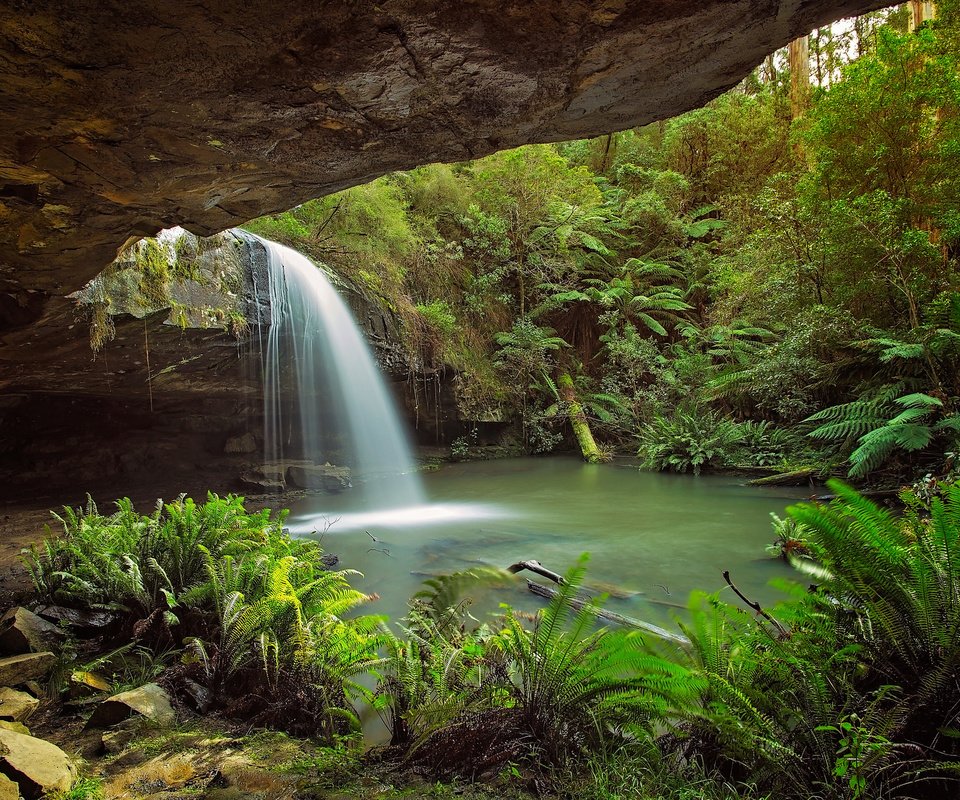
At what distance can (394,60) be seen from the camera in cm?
238

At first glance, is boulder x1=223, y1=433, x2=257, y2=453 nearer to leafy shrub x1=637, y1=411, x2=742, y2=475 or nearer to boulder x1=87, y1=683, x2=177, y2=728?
leafy shrub x1=637, y1=411, x2=742, y2=475

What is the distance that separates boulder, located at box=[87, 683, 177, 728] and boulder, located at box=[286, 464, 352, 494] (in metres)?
9.63

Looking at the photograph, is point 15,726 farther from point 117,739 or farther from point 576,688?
point 576,688

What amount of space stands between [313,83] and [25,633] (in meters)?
3.72

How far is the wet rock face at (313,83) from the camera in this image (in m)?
2.14

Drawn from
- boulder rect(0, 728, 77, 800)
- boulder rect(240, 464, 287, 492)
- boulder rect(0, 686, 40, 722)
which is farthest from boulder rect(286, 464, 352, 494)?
boulder rect(0, 728, 77, 800)

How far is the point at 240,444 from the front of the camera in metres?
12.7

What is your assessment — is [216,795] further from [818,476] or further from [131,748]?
[818,476]

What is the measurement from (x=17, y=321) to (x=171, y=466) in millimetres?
7235

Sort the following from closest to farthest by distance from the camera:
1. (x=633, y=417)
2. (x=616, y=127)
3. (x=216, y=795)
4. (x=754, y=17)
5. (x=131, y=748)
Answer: (x=216, y=795) → (x=754, y=17) → (x=131, y=748) → (x=616, y=127) → (x=633, y=417)

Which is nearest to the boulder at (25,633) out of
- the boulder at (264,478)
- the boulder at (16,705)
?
the boulder at (16,705)

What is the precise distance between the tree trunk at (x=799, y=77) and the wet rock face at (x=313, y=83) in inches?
Answer: 642

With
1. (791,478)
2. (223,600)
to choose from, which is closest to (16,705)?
(223,600)

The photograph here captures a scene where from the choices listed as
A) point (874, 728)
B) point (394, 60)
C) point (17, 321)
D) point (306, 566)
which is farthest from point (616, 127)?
point (17, 321)
